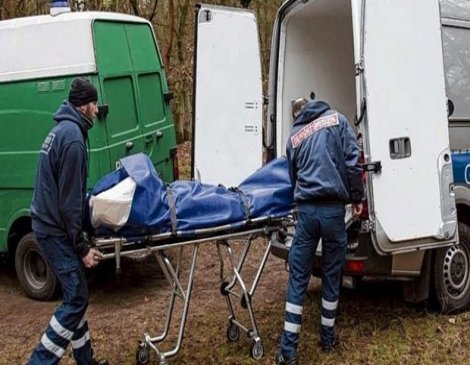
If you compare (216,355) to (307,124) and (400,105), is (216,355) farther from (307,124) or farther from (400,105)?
(400,105)

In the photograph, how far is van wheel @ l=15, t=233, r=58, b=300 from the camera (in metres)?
7.02

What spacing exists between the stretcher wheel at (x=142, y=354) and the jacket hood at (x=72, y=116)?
1543 millimetres

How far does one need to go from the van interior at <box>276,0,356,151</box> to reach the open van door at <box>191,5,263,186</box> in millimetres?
476

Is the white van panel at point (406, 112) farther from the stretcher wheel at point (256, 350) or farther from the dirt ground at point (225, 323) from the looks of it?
the stretcher wheel at point (256, 350)

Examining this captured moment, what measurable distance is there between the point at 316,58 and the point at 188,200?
2.53m

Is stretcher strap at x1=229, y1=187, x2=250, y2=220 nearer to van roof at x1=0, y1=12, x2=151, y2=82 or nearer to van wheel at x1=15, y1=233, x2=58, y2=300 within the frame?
van roof at x1=0, y1=12, x2=151, y2=82

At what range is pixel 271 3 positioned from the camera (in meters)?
19.3

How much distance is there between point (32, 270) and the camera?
720 cm

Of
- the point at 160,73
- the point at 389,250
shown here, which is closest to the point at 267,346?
the point at 389,250

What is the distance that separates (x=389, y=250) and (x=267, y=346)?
1.16 metres

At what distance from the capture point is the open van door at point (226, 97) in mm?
6730

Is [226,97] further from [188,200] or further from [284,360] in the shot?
[284,360]

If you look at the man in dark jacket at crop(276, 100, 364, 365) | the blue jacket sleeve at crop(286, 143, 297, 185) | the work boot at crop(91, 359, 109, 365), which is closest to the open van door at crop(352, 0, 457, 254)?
the man in dark jacket at crop(276, 100, 364, 365)

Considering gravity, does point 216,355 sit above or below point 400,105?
below
